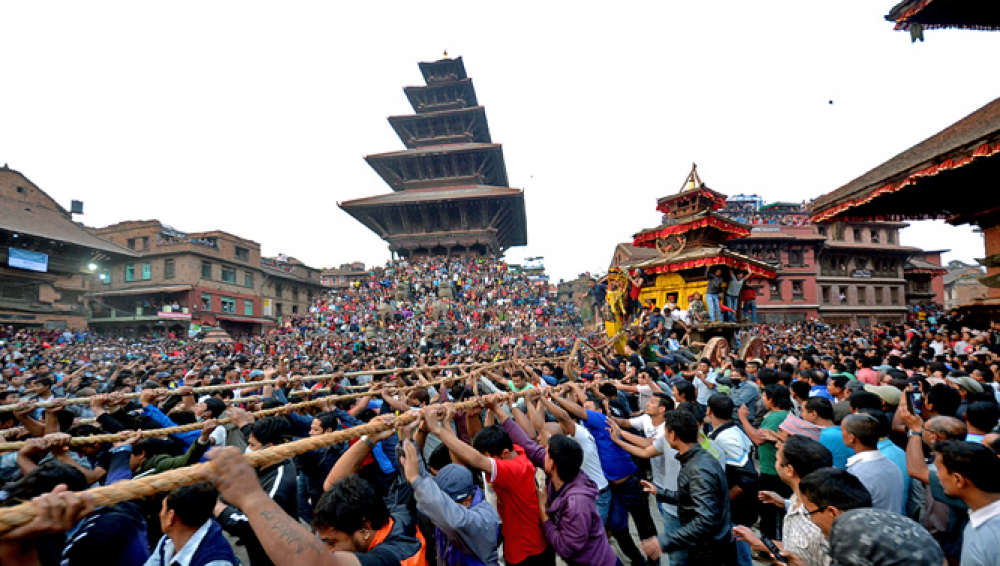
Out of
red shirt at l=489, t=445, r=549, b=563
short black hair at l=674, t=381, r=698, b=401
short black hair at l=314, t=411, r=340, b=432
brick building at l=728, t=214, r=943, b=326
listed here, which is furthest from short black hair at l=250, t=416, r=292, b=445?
brick building at l=728, t=214, r=943, b=326

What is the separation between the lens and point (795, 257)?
35688 millimetres

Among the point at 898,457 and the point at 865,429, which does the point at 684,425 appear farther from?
the point at 898,457

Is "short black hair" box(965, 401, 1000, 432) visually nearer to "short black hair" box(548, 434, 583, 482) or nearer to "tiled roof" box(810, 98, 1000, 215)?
"short black hair" box(548, 434, 583, 482)

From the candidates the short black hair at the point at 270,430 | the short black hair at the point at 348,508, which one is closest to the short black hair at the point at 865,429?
the short black hair at the point at 348,508

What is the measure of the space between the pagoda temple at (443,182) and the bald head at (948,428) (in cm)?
2794

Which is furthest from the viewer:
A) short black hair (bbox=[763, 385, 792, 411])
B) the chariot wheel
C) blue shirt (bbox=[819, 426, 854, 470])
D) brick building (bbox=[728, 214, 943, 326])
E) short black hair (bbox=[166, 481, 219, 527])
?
brick building (bbox=[728, 214, 943, 326])

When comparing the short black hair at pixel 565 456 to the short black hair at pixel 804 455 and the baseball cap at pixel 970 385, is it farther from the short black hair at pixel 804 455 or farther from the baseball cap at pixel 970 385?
the baseball cap at pixel 970 385

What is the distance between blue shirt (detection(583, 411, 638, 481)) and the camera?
4.09 metres

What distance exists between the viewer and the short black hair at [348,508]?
6.91 feet

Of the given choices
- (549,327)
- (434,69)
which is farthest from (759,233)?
(434,69)

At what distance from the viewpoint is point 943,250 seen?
41000 millimetres

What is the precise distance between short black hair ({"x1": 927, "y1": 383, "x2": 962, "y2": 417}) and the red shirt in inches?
144

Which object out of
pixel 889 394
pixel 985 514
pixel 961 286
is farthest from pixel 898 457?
pixel 961 286

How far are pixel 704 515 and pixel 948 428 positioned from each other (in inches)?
69.2
